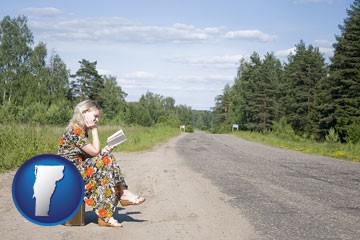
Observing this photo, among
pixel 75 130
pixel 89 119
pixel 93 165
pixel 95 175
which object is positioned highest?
pixel 89 119

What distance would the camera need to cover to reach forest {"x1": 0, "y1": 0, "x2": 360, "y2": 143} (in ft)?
141

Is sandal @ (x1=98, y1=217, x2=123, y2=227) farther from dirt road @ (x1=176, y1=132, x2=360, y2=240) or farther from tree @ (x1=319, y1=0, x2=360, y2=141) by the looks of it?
tree @ (x1=319, y1=0, x2=360, y2=141)

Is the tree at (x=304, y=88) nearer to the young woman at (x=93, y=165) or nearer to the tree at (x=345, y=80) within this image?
the tree at (x=345, y=80)

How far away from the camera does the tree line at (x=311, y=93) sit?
42281mm

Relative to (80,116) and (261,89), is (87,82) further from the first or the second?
(80,116)

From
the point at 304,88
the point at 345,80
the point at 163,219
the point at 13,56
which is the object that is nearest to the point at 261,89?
the point at 304,88

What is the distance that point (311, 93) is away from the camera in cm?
6222

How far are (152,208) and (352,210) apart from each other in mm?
3402

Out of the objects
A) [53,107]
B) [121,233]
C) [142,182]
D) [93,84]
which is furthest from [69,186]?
[93,84]

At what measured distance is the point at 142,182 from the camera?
32.2 feet

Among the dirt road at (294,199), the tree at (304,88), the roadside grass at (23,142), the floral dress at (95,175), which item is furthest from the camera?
the tree at (304,88)

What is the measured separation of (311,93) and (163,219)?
2357 inches

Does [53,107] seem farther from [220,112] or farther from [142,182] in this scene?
[220,112]

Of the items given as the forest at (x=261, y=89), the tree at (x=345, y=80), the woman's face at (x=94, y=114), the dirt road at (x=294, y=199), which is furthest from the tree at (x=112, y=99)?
the woman's face at (x=94, y=114)
